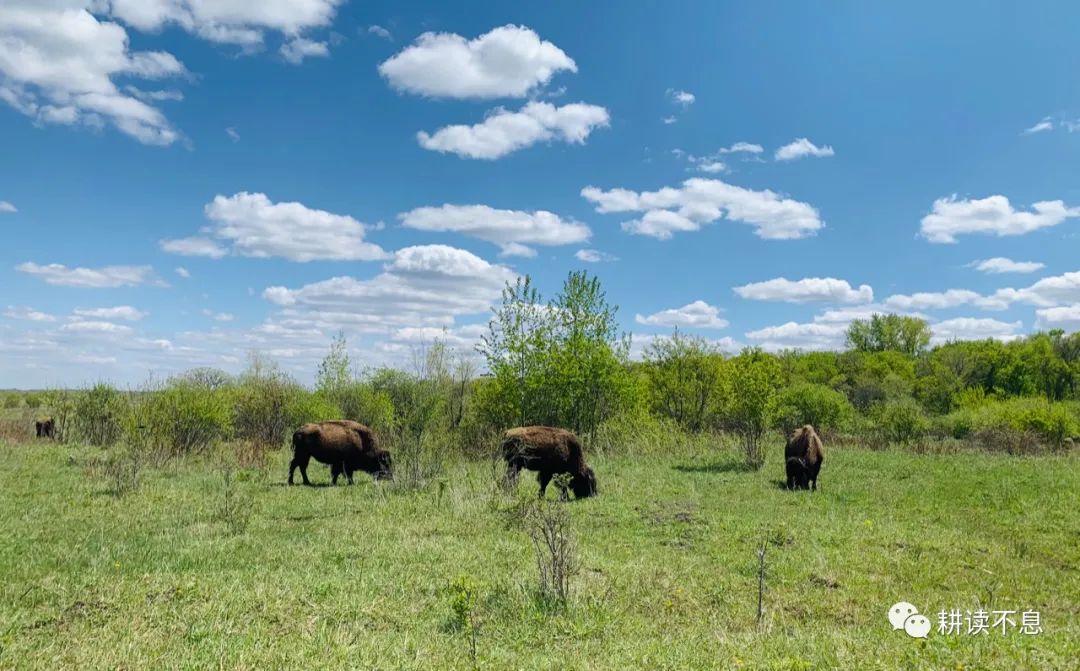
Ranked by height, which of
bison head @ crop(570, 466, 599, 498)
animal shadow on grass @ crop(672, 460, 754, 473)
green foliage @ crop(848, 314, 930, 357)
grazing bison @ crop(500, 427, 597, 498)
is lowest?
animal shadow on grass @ crop(672, 460, 754, 473)

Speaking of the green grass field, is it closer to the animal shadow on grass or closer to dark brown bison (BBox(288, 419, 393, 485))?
dark brown bison (BBox(288, 419, 393, 485))

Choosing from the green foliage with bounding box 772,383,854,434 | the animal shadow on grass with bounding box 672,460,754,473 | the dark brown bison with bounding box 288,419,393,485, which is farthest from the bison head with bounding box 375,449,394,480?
the green foliage with bounding box 772,383,854,434

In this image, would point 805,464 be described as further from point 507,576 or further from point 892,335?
point 892,335

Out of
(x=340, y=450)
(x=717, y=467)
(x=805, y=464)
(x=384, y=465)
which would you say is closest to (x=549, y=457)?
(x=384, y=465)

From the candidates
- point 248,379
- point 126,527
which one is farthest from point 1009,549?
point 248,379

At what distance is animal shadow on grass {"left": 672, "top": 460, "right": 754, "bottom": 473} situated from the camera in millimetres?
19844

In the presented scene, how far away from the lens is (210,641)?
17.8ft

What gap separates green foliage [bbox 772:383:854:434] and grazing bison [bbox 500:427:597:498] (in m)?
24.0

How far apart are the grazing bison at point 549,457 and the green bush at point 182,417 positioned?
13167mm

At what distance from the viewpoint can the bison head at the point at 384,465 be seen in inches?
675

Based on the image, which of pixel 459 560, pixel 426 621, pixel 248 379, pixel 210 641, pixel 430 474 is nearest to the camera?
pixel 210 641

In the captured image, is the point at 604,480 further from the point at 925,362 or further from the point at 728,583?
the point at 925,362

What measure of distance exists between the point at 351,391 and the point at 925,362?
2425 inches

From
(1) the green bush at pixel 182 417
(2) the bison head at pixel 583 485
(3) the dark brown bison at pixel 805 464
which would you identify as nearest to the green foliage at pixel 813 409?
(3) the dark brown bison at pixel 805 464
